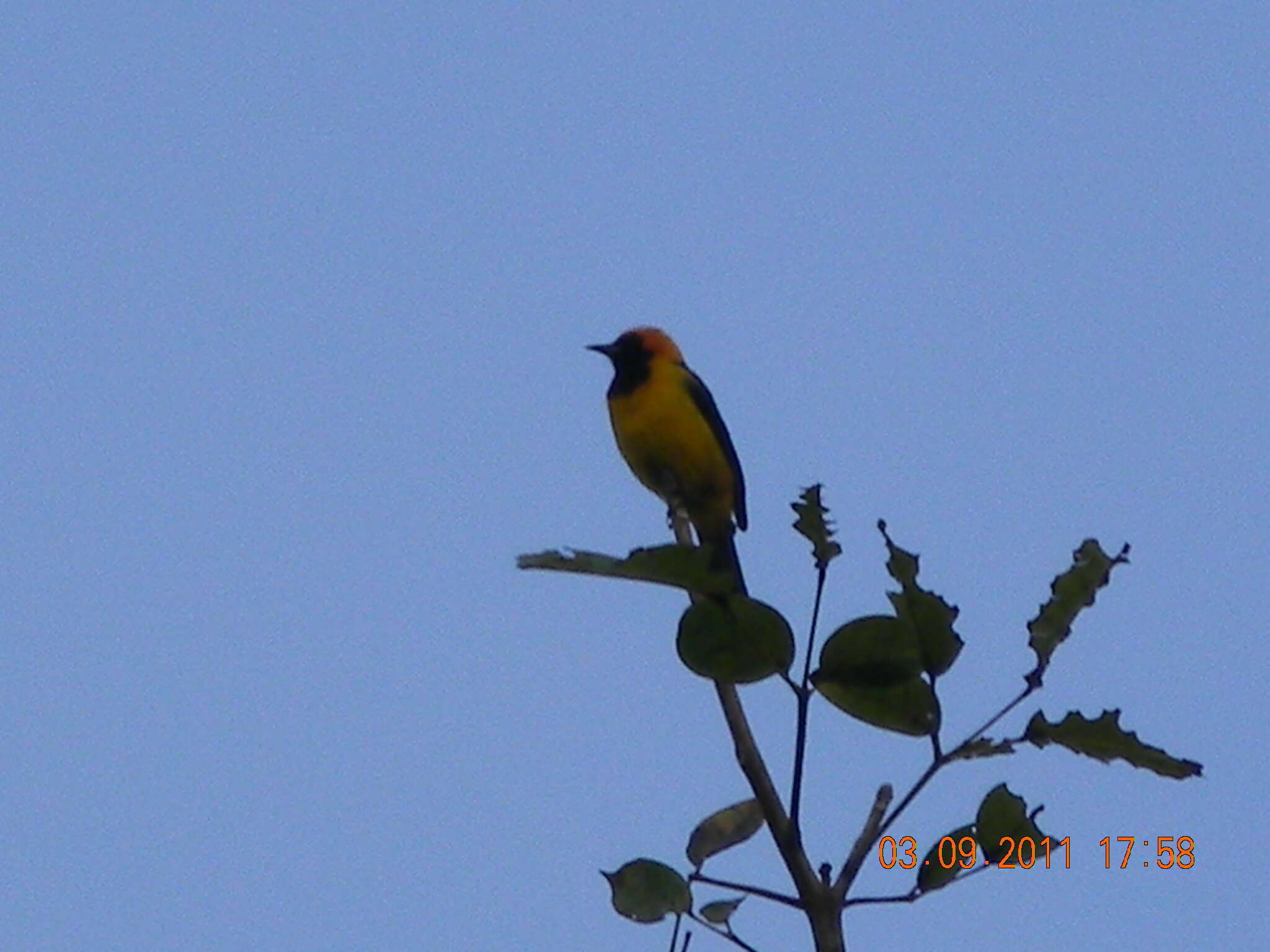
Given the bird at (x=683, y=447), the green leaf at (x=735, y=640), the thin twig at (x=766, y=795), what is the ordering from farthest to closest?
the bird at (x=683, y=447) < the green leaf at (x=735, y=640) < the thin twig at (x=766, y=795)

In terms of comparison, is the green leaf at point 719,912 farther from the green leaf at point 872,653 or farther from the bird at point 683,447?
the bird at point 683,447

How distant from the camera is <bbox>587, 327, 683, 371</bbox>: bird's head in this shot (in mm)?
7004

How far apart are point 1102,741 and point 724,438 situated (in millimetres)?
4653

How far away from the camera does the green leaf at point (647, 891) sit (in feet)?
6.05

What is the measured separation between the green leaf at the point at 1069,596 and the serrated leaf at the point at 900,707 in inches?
5.7

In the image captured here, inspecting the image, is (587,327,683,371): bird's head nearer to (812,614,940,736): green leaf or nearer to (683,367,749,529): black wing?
(683,367,749,529): black wing

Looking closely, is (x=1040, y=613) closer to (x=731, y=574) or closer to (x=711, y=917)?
(x=731, y=574)

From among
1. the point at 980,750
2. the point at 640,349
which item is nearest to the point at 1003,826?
the point at 980,750

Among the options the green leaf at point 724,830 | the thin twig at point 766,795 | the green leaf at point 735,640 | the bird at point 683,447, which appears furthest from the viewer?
the bird at point 683,447

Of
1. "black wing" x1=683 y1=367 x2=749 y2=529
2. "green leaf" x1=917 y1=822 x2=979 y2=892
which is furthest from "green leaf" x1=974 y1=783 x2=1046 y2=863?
"black wing" x1=683 y1=367 x2=749 y2=529

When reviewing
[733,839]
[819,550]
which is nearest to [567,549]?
[819,550]

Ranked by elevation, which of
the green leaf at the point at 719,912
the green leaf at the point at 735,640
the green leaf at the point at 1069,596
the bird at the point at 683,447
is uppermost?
the bird at the point at 683,447

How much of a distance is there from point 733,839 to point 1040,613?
47 centimetres

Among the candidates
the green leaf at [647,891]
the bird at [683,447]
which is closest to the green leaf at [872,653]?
the green leaf at [647,891]
